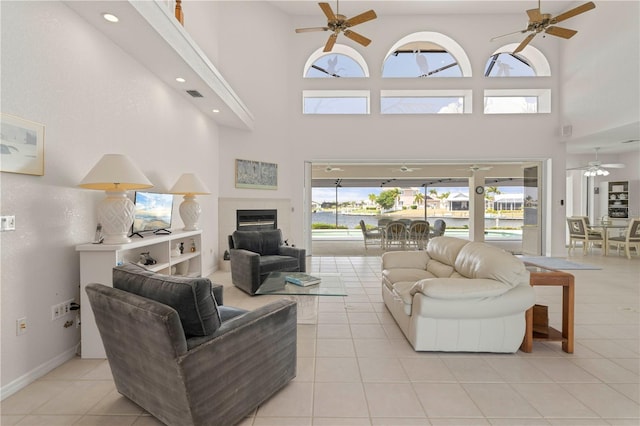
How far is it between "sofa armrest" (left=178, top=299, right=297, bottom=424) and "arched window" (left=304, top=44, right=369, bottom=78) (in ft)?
22.0

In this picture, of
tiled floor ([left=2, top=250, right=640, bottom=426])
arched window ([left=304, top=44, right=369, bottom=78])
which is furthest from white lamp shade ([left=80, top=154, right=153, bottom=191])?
arched window ([left=304, top=44, right=369, bottom=78])

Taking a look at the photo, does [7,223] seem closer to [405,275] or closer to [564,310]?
[405,275]

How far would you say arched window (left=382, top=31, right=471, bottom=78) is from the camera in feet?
25.0

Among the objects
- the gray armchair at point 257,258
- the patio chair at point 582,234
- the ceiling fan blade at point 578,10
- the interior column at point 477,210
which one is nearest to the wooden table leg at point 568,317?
the gray armchair at point 257,258

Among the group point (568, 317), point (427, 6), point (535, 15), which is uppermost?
point (427, 6)

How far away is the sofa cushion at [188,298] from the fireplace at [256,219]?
505cm

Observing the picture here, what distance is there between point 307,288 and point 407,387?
1.29m

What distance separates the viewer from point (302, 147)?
751 centimetres

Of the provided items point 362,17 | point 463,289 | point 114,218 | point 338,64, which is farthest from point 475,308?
point 338,64

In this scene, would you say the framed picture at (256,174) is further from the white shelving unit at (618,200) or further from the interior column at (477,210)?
the white shelving unit at (618,200)

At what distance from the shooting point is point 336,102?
25.2 feet

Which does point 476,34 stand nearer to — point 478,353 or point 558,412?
point 478,353

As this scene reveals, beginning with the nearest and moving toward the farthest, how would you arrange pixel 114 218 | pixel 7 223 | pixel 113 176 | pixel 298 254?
pixel 7 223 < pixel 113 176 < pixel 114 218 < pixel 298 254

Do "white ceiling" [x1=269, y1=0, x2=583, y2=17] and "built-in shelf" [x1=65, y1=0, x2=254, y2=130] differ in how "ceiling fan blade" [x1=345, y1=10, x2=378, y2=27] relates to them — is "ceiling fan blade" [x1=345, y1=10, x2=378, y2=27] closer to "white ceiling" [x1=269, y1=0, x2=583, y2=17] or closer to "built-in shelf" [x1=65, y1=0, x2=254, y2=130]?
A: "built-in shelf" [x1=65, y1=0, x2=254, y2=130]
